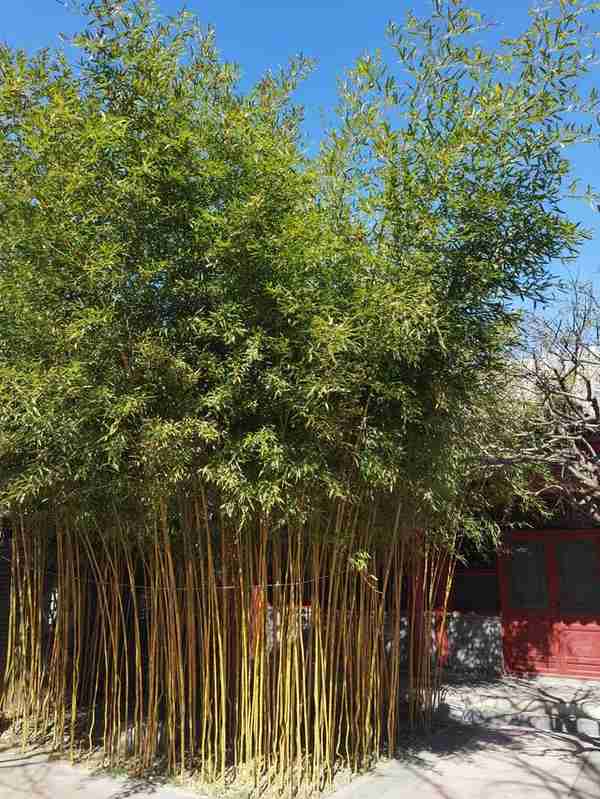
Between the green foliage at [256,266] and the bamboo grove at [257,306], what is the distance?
1 cm

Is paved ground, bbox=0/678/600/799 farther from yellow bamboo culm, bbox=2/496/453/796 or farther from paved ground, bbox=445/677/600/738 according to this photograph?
yellow bamboo culm, bbox=2/496/453/796

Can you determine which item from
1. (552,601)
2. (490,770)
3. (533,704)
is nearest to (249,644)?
(490,770)

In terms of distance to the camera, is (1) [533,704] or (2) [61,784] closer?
(2) [61,784]

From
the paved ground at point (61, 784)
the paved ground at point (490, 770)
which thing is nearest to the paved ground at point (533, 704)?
the paved ground at point (490, 770)

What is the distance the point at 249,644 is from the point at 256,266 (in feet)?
6.33

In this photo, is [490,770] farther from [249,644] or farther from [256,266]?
[256,266]

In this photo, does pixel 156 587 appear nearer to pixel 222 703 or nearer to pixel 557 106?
pixel 222 703

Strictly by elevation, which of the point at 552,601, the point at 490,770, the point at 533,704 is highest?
the point at 552,601

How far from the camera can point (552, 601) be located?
5934mm

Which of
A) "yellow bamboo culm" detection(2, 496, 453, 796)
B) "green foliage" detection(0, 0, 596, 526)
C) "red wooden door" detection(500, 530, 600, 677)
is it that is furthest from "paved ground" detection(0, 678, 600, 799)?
"green foliage" detection(0, 0, 596, 526)

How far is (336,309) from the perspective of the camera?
2871 millimetres

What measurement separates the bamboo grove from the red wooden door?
9.83ft

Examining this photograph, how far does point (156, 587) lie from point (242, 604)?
0.57m

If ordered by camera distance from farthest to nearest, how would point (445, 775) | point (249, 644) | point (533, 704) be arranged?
1. point (533, 704)
2. point (445, 775)
3. point (249, 644)
